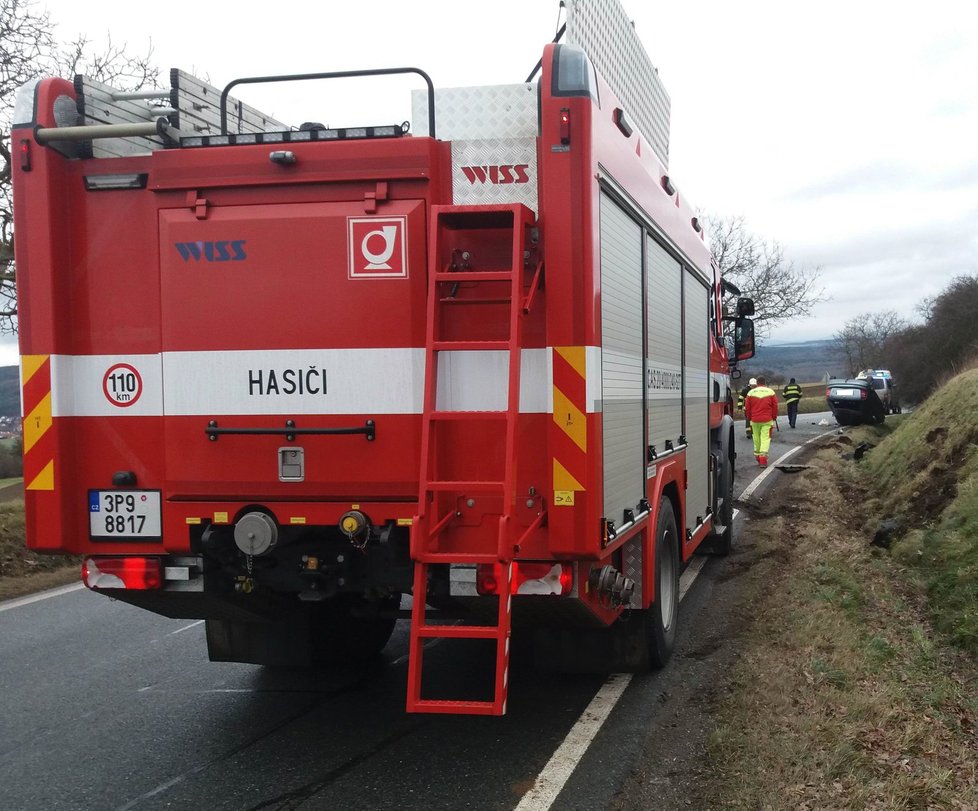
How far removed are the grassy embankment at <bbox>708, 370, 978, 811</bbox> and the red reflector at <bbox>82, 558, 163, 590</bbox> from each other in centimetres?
278

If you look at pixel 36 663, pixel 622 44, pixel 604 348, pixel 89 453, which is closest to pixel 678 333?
pixel 622 44

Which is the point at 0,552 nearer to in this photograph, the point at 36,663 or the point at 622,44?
the point at 36,663

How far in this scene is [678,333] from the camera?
22.7 ft

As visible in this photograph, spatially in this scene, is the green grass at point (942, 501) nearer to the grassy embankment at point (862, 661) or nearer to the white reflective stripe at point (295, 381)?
the grassy embankment at point (862, 661)

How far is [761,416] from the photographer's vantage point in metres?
17.4

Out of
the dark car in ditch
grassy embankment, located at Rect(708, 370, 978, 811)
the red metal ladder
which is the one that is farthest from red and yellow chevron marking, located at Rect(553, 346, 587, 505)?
the dark car in ditch

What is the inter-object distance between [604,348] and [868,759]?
2.15 m

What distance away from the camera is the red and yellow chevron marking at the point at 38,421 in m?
4.55

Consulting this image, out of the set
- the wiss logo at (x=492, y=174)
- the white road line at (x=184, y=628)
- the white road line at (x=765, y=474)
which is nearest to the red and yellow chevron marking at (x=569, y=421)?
the wiss logo at (x=492, y=174)

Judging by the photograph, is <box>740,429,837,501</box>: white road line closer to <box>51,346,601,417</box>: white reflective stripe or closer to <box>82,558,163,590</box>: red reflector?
<box>51,346,601,417</box>: white reflective stripe

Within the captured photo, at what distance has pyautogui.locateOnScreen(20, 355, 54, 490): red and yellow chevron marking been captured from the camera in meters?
4.55

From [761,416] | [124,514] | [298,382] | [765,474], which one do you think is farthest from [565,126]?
[761,416]

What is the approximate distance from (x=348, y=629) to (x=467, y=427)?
2.27 m

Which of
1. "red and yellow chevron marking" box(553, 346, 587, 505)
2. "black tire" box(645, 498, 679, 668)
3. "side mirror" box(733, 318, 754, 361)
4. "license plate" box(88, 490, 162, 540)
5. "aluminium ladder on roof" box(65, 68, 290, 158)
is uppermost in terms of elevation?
"aluminium ladder on roof" box(65, 68, 290, 158)
